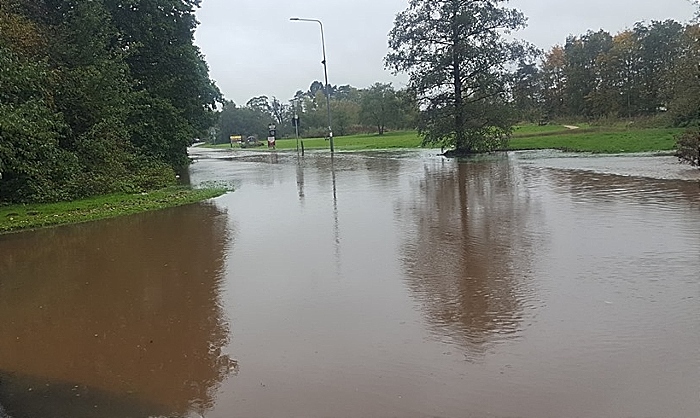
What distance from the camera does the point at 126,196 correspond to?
1834cm

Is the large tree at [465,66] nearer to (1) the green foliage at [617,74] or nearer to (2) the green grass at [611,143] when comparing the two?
(2) the green grass at [611,143]

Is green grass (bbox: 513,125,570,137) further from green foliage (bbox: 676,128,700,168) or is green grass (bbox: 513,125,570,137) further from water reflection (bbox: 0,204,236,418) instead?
water reflection (bbox: 0,204,236,418)

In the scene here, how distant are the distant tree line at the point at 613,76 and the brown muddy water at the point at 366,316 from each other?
36.6 m

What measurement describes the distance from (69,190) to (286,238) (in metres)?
9.81

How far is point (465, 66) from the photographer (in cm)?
3397

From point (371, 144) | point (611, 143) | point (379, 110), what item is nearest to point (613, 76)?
point (371, 144)

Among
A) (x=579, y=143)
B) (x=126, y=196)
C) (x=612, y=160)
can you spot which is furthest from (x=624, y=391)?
(x=579, y=143)

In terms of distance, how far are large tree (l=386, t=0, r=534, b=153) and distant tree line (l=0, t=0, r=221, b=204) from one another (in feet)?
42.5

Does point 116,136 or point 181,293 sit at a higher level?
point 116,136

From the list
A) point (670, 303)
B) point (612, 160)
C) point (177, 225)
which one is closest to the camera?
point (670, 303)

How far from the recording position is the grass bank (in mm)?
14039

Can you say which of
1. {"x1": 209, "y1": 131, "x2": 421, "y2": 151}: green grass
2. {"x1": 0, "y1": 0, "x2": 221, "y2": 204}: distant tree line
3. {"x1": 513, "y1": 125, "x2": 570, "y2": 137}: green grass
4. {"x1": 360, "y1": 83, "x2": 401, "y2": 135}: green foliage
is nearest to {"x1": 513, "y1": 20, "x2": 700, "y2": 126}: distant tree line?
{"x1": 513, "y1": 125, "x2": 570, "y2": 137}: green grass

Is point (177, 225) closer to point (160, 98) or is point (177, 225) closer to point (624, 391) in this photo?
point (624, 391)

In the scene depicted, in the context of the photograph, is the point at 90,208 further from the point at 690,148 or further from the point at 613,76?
the point at 613,76
